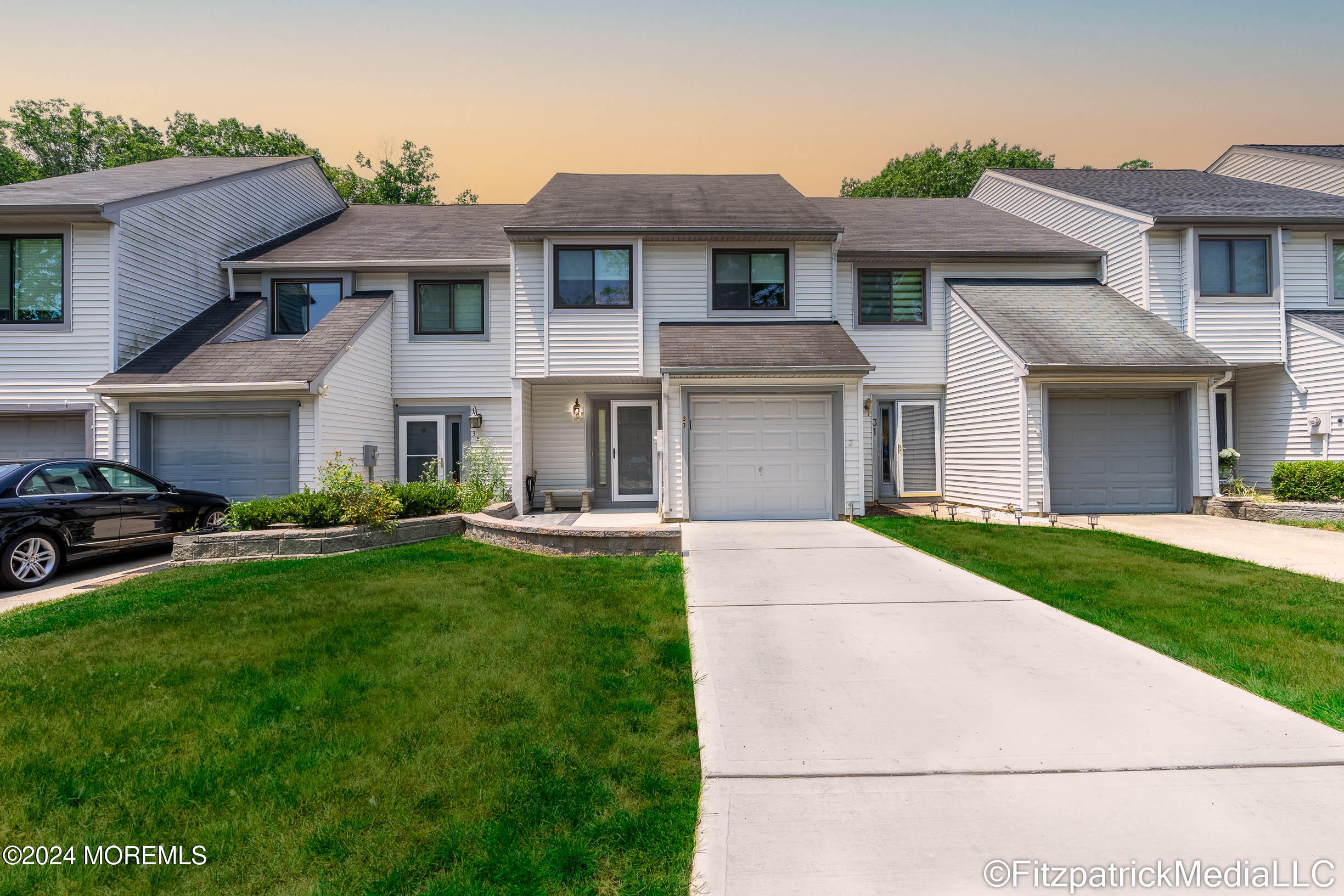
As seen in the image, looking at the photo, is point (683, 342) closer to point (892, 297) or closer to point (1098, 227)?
point (892, 297)

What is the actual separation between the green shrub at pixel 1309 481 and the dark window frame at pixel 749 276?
977cm

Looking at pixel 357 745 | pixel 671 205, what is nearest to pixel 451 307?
pixel 671 205

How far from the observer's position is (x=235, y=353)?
36.1ft

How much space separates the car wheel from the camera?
6.96 meters

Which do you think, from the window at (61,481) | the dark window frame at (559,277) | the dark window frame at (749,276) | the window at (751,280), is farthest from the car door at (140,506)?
the window at (751,280)

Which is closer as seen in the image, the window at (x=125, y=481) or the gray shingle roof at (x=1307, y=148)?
the window at (x=125, y=481)

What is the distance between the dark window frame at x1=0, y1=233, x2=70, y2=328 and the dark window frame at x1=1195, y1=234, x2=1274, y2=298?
22242mm

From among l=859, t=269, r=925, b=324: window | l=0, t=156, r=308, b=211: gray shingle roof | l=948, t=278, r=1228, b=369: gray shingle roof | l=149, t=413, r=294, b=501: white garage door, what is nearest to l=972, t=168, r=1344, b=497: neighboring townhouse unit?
l=948, t=278, r=1228, b=369: gray shingle roof

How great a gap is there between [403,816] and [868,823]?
2.00 m

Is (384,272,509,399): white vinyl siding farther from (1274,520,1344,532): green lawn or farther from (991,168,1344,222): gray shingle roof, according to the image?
(1274,520,1344,532): green lawn

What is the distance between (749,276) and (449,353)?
22.7ft

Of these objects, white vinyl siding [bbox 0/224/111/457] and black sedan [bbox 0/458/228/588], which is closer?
black sedan [bbox 0/458/228/588]

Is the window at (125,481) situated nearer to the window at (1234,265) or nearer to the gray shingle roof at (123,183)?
the gray shingle roof at (123,183)

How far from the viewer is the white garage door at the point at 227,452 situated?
10727 millimetres
